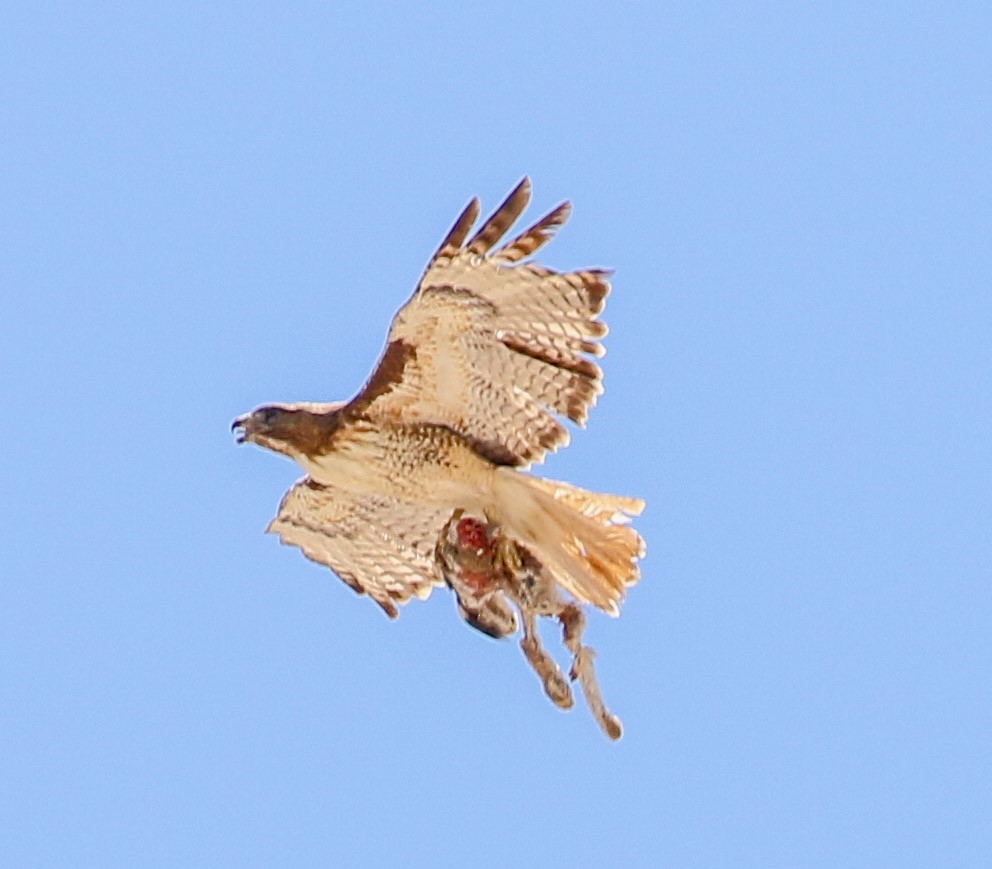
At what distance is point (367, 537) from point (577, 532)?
1.56 m

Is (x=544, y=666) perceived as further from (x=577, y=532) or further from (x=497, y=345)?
(x=497, y=345)

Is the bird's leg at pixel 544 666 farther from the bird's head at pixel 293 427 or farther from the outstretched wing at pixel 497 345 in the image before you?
the bird's head at pixel 293 427

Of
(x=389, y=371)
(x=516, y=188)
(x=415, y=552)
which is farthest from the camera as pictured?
(x=415, y=552)

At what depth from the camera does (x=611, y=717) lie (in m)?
11.2

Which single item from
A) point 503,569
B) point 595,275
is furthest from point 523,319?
point 503,569

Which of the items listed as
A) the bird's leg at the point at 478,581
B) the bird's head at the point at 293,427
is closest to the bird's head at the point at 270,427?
the bird's head at the point at 293,427

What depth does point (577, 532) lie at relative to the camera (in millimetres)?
11141

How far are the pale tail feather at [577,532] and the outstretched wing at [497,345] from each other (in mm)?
179

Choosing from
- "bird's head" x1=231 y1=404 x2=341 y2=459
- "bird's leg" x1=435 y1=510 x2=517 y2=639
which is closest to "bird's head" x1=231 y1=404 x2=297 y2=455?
"bird's head" x1=231 y1=404 x2=341 y2=459

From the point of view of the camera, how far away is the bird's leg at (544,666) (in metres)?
11.3

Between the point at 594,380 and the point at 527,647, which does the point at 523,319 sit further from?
the point at 527,647

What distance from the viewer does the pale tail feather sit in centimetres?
1112

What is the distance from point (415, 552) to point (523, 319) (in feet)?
5.96

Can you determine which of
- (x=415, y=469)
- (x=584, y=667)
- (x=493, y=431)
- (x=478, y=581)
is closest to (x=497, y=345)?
(x=493, y=431)
